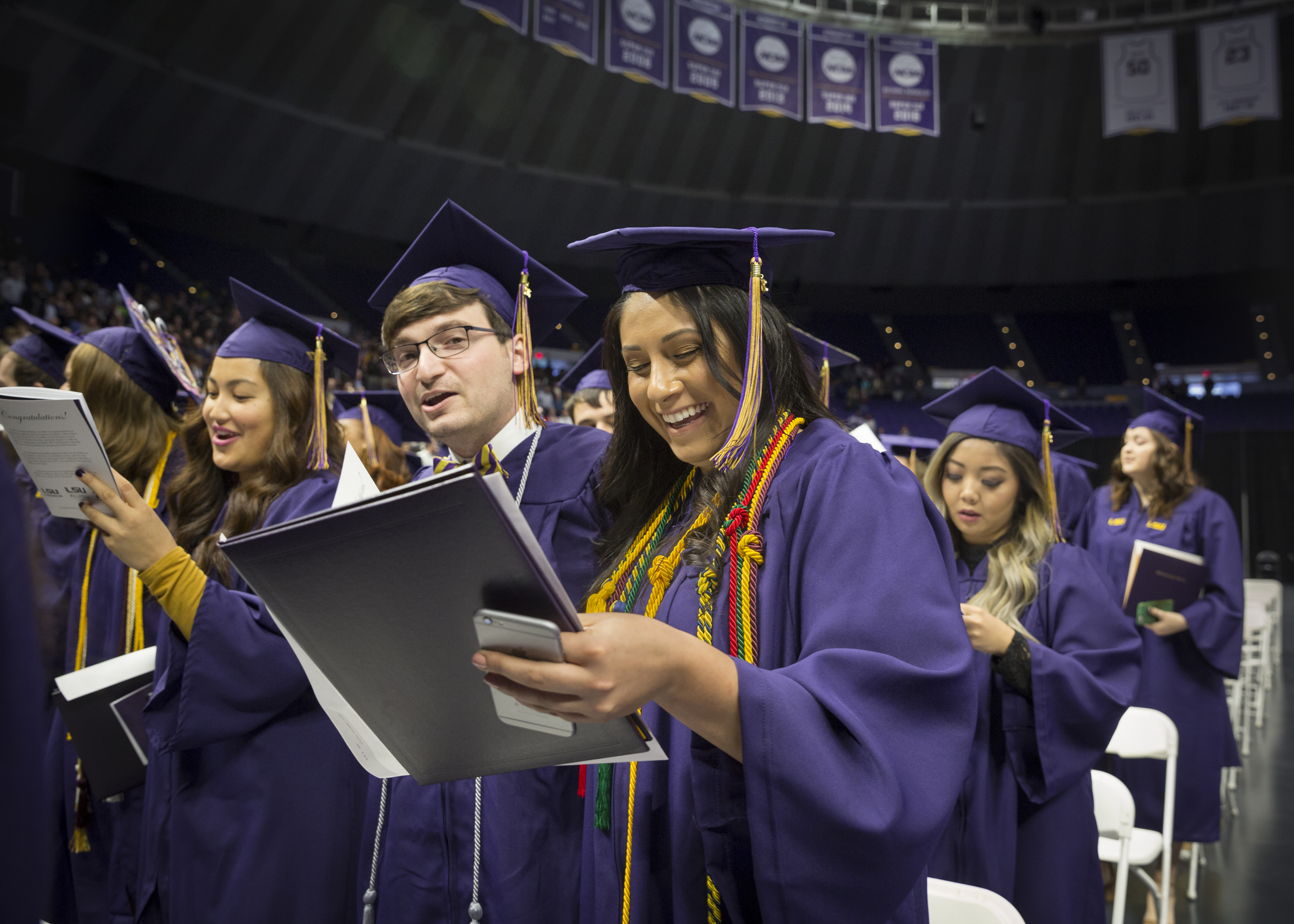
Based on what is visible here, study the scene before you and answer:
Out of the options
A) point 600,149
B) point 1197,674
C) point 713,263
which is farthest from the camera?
point 600,149

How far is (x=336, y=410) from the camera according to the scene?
157 inches

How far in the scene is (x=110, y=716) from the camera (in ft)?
7.11

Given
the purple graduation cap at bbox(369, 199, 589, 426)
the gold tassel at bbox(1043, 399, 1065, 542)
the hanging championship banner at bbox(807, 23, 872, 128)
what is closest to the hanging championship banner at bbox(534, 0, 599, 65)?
the hanging championship banner at bbox(807, 23, 872, 128)

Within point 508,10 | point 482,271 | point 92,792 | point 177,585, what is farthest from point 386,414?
point 508,10

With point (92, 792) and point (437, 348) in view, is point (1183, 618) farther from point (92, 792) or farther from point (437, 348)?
point (92, 792)

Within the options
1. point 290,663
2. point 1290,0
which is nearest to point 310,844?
point 290,663

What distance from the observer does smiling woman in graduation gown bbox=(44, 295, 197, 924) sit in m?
2.44

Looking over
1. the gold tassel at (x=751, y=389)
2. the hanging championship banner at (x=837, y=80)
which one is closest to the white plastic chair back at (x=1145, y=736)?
the gold tassel at (x=751, y=389)

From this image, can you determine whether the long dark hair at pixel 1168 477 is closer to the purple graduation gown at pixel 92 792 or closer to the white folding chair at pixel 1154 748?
the white folding chair at pixel 1154 748

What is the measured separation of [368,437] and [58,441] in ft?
7.58

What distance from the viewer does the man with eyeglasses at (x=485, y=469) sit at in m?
1.71

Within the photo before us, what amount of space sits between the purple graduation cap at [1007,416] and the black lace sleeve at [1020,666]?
0.55 metres

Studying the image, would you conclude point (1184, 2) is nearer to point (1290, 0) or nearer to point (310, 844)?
point (1290, 0)

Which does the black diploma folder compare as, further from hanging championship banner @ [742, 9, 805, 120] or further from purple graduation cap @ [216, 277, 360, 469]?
hanging championship banner @ [742, 9, 805, 120]
